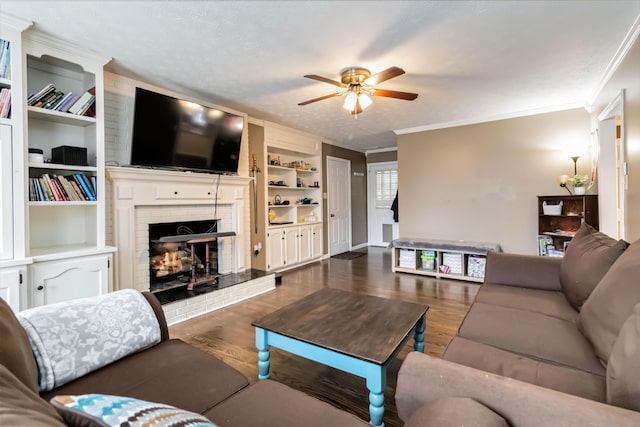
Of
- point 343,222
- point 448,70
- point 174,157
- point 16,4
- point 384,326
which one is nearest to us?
point 384,326

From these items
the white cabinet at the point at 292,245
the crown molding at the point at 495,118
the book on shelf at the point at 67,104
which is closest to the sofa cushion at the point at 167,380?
the book on shelf at the point at 67,104

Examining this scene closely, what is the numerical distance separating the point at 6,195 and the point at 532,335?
132 inches

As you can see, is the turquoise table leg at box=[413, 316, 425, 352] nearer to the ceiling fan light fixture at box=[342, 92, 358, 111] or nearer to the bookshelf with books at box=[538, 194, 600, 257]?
the ceiling fan light fixture at box=[342, 92, 358, 111]

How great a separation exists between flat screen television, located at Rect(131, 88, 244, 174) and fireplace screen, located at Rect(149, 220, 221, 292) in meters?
0.74

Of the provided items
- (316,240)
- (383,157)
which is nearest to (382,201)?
(383,157)

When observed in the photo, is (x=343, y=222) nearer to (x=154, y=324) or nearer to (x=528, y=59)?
(x=528, y=59)

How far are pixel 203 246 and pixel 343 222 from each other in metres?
3.44

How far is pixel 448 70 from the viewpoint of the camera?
286 cm

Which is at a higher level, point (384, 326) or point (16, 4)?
point (16, 4)

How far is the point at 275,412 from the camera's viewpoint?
1049mm

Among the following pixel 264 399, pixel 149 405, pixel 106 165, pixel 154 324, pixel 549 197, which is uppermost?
pixel 106 165

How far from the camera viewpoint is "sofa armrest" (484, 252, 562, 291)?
2245 millimetres

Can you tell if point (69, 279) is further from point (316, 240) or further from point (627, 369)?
point (316, 240)

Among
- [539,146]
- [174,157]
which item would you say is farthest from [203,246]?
[539,146]
